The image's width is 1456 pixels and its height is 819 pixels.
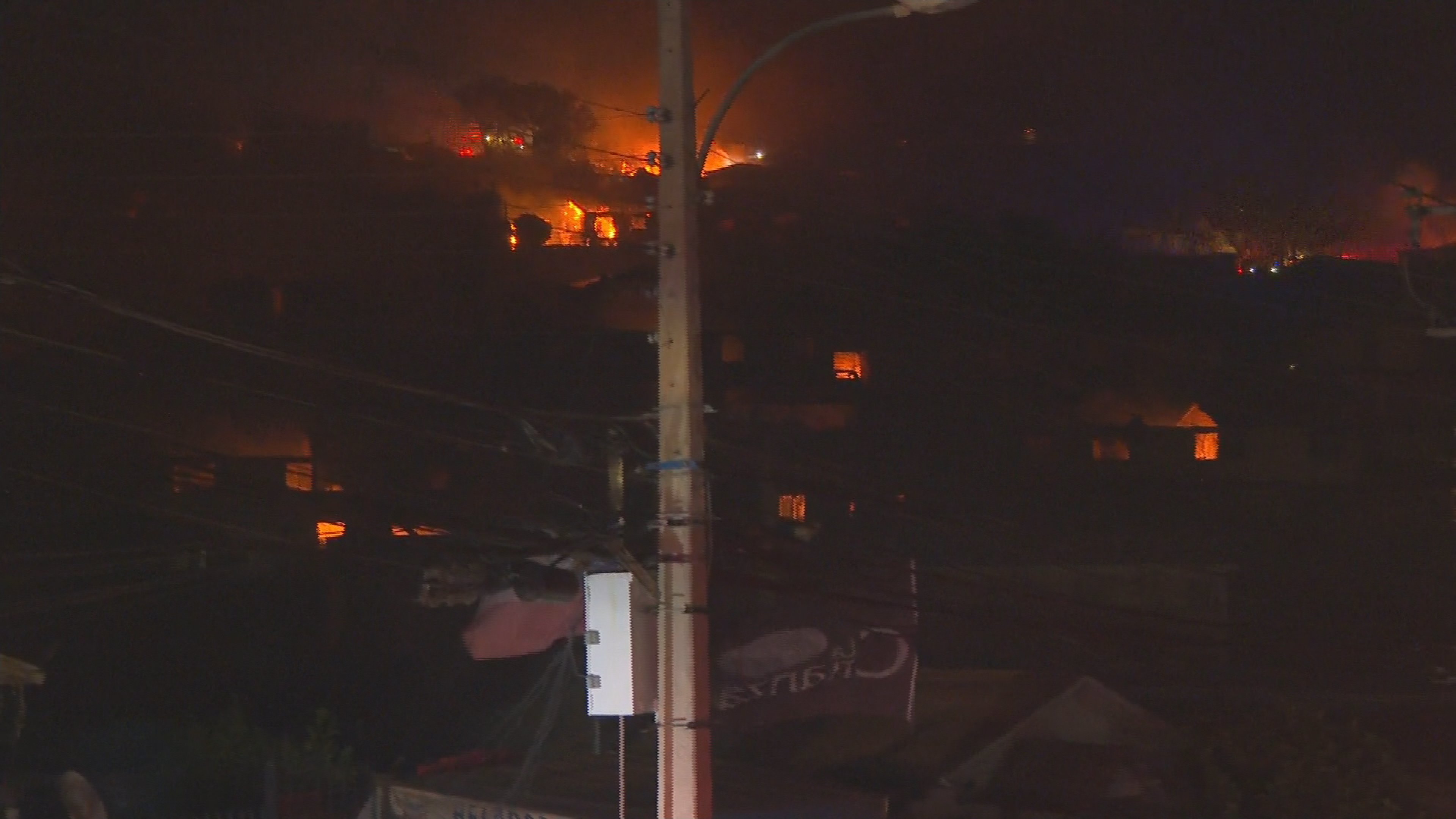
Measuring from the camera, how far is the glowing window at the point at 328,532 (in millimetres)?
16188

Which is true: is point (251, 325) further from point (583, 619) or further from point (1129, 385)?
point (1129, 385)

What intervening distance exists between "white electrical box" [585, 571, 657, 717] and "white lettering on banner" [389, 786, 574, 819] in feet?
13.1

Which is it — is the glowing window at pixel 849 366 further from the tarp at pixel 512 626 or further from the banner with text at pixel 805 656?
the tarp at pixel 512 626

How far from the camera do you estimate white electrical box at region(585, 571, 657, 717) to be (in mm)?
8414

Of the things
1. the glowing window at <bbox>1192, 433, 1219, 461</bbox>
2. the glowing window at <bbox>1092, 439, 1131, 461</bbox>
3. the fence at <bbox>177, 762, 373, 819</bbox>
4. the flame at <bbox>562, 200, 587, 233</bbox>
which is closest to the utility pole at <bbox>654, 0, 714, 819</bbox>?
the fence at <bbox>177, 762, 373, 819</bbox>

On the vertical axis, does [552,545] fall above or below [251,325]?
below

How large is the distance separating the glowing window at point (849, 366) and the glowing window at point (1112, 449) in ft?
19.3

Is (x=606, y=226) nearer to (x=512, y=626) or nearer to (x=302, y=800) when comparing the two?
(x=302, y=800)

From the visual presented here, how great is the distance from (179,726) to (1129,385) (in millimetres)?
23272

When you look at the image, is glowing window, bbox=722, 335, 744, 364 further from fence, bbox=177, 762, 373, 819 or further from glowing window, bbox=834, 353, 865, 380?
fence, bbox=177, 762, 373, 819

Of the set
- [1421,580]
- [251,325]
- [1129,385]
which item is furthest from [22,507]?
[1421,580]

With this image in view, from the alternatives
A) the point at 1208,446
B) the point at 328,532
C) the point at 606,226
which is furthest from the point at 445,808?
the point at 1208,446

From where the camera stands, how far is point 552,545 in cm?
930

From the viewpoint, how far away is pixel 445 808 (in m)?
13.2
